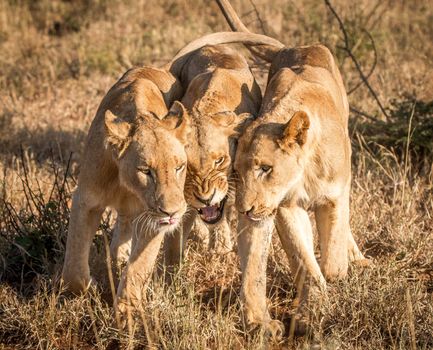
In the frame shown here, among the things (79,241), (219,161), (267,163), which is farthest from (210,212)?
(79,241)

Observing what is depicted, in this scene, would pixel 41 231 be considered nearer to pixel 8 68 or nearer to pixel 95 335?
pixel 95 335

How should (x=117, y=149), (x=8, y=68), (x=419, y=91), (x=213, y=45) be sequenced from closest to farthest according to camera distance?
(x=117, y=149), (x=213, y=45), (x=419, y=91), (x=8, y=68)

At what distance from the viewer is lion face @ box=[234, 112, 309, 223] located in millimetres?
4742

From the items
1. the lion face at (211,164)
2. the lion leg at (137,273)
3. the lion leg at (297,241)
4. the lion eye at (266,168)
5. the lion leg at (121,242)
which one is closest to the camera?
the lion face at (211,164)

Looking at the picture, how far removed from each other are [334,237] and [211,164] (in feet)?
3.48

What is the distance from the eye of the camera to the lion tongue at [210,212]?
482 cm

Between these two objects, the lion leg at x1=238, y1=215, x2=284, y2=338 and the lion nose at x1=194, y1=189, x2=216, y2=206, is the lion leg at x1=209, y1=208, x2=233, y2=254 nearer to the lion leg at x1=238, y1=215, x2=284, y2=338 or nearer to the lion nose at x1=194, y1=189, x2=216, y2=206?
the lion leg at x1=238, y1=215, x2=284, y2=338

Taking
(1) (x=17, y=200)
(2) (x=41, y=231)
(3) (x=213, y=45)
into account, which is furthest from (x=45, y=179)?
(3) (x=213, y=45)

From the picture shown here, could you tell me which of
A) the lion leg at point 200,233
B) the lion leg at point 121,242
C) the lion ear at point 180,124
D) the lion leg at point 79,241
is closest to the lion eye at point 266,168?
the lion ear at point 180,124

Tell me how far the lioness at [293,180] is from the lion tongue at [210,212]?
0.15m

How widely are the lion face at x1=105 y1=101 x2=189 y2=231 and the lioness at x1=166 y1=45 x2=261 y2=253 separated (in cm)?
11

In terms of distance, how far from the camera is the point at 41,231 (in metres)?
5.84

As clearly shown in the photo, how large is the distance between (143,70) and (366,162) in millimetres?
2463

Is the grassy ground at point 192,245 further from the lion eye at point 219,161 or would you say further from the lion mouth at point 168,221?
the lion eye at point 219,161
